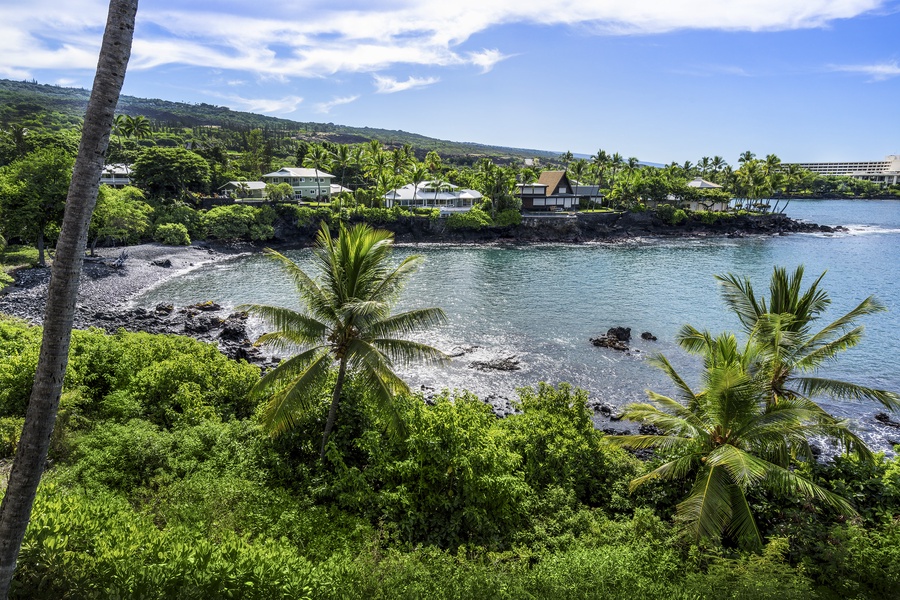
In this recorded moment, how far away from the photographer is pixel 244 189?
74250 millimetres

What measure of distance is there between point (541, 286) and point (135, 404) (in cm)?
3713

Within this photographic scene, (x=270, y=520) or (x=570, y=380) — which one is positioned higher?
(x=270, y=520)

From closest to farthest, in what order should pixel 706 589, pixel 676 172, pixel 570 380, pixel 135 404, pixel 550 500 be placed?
pixel 706 589 → pixel 550 500 → pixel 135 404 → pixel 570 380 → pixel 676 172

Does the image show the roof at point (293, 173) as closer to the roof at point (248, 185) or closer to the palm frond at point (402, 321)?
the roof at point (248, 185)

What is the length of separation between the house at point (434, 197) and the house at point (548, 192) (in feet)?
26.5

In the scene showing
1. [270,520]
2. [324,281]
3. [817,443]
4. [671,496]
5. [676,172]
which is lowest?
[817,443]

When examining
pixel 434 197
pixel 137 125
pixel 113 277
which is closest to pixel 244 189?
pixel 137 125

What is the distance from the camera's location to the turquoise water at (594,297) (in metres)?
27.4

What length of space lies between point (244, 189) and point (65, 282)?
248ft

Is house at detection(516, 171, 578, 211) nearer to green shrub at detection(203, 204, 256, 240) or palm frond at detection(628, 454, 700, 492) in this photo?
green shrub at detection(203, 204, 256, 240)

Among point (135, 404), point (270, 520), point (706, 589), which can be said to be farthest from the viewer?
point (135, 404)

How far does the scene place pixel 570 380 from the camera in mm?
26797

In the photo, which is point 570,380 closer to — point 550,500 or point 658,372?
point 658,372

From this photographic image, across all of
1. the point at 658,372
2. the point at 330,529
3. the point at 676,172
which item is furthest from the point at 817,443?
the point at 676,172
